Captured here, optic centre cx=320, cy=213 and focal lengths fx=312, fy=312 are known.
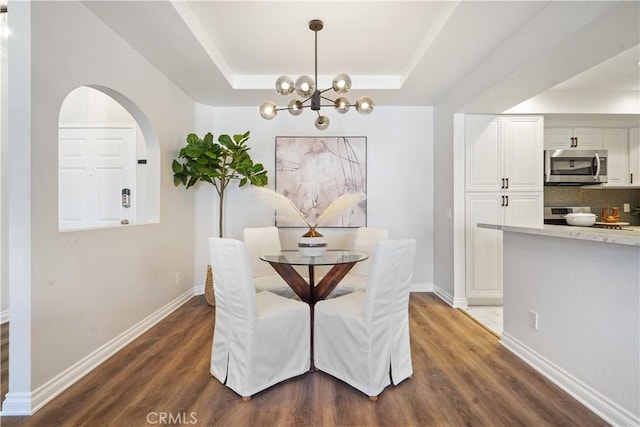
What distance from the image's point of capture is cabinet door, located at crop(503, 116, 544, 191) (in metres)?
3.56

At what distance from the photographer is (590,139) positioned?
4199 millimetres

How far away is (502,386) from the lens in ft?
6.40

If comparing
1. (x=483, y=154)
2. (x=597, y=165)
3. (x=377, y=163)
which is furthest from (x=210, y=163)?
(x=597, y=165)

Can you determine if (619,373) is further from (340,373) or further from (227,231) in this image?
(227,231)

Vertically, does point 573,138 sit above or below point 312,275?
above

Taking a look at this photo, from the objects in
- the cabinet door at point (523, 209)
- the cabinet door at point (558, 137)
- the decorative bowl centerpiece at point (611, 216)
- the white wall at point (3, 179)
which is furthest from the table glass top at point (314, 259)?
the decorative bowl centerpiece at point (611, 216)

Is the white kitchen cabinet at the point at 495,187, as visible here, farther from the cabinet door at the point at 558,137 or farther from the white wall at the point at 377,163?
the cabinet door at the point at 558,137

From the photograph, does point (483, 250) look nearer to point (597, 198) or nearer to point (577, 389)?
point (577, 389)

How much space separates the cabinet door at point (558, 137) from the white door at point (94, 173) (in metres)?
5.27

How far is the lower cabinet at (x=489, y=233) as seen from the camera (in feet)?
11.6

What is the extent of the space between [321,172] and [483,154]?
1910 mm

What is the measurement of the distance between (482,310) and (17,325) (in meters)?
3.89

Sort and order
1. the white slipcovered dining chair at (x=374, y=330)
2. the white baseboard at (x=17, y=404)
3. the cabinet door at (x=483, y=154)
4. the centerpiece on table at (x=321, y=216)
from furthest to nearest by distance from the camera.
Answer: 1. the cabinet door at (x=483, y=154)
2. the centerpiece on table at (x=321, y=216)
3. the white slipcovered dining chair at (x=374, y=330)
4. the white baseboard at (x=17, y=404)

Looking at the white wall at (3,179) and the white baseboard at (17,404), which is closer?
the white baseboard at (17,404)
